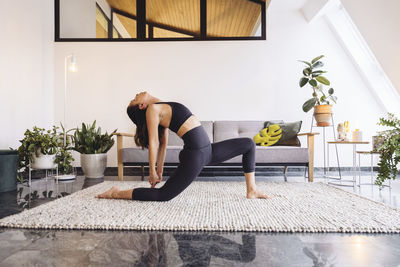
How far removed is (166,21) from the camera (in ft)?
14.7

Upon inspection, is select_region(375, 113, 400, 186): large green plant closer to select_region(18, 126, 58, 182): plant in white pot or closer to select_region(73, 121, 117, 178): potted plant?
select_region(73, 121, 117, 178): potted plant

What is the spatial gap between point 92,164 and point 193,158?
7.36 ft

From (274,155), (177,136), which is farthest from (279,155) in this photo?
(177,136)

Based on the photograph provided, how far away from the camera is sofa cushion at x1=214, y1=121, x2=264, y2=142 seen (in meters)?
3.97

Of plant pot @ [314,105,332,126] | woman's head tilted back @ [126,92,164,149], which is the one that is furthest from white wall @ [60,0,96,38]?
plant pot @ [314,105,332,126]

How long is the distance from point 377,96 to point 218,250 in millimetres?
4255

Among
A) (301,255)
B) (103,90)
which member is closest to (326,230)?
(301,255)

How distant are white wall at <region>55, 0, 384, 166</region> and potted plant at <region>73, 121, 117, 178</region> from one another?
27.0 inches

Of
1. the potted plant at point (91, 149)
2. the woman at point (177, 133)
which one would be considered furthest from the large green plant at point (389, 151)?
the potted plant at point (91, 149)

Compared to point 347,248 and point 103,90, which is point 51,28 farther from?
point 347,248

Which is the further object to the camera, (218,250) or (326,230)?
(326,230)

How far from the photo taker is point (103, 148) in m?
3.70

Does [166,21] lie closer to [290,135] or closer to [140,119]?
[290,135]

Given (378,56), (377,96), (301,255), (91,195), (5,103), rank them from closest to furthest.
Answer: (301,255), (91,195), (5,103), (378,56), (377,96)
